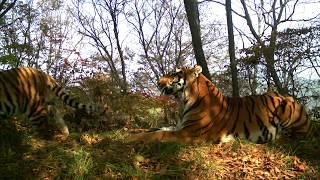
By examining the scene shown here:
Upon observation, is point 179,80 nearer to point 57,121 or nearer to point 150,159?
point 150,159

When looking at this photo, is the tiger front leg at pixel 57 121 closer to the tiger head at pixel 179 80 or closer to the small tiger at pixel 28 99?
the small tiger at pixel 28 99

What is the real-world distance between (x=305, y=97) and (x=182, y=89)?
592cm

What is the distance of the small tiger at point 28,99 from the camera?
5.88 meters

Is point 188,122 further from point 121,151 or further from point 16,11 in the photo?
point 16,11

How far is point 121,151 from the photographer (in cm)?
496

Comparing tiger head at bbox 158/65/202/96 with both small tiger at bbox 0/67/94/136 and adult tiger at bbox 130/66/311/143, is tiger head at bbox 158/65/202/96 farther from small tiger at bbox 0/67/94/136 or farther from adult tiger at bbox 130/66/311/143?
small tiger at bbox 0/67/94/136

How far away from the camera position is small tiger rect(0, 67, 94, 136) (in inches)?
231

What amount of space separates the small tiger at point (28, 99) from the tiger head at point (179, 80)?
1.19 metres

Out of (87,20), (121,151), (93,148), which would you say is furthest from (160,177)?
(87,20)

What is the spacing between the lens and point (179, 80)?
19.7 ft

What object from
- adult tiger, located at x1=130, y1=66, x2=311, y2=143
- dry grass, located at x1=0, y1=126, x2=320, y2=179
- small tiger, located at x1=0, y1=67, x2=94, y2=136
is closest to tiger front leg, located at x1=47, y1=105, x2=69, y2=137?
small tiger, located at x1=0, y1=67, x2=94, y2=136

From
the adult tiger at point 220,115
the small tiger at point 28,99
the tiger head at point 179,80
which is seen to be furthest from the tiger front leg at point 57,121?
the tiger head at point 179,80

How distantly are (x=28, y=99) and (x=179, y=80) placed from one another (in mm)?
2147

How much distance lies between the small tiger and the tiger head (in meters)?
1.19
